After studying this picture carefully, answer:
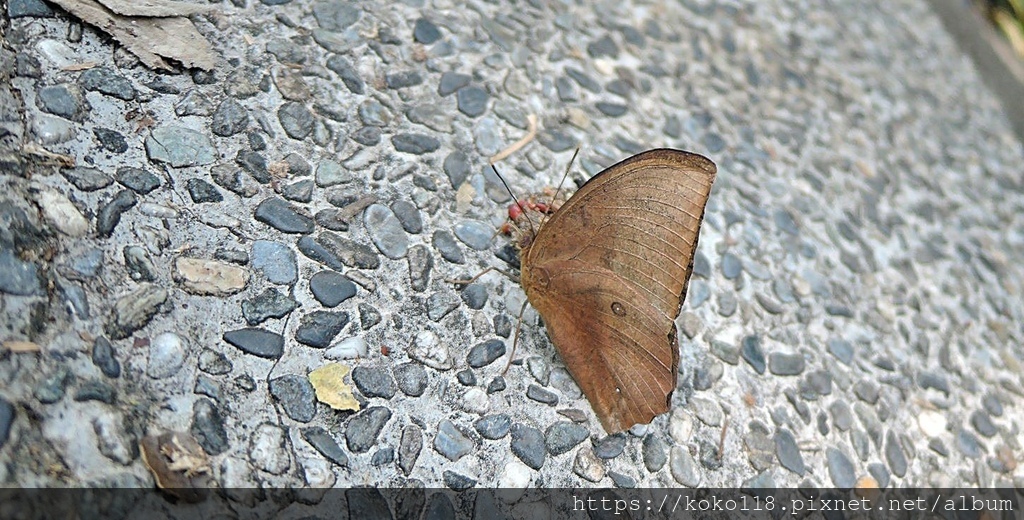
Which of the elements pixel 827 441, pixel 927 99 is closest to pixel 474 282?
pixel 827 441

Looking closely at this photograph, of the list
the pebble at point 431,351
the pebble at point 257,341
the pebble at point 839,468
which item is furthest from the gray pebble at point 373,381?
the pebble at point 839,468

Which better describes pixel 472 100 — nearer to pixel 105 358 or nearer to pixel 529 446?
pixel 529 446

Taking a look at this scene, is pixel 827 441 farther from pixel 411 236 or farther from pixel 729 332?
pixel 411 236

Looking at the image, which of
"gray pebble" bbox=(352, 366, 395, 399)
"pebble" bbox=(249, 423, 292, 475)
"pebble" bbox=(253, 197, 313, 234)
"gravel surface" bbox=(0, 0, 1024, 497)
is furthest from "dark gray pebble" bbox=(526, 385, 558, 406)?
"pebble" bbox=(253, 197, 313, 234)

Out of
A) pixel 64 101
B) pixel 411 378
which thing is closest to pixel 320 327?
pixel 411 378

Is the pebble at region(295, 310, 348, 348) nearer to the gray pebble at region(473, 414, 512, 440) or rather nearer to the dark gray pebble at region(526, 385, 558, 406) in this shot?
the gray pebble at region(473, 414, 512, 440)

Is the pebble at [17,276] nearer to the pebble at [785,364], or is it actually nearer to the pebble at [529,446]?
the pebble at [529,446]
